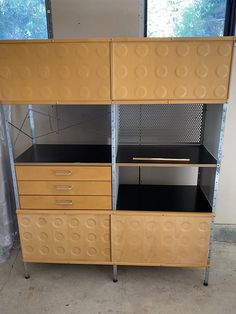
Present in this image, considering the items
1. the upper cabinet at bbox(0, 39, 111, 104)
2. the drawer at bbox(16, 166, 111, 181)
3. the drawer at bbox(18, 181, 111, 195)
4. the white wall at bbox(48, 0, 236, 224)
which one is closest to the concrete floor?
the drawer at bbox(18, 181, 111, 195)

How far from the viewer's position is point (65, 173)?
66.9 inches

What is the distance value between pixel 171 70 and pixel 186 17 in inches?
29.5

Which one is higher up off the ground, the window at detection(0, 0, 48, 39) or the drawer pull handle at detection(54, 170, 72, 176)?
the window at detection(0, 0, 48, 39)

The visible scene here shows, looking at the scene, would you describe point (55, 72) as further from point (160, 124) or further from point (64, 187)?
point (160, 124)

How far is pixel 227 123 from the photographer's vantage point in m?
2.07

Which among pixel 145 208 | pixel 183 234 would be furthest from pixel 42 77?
pixel 183 234

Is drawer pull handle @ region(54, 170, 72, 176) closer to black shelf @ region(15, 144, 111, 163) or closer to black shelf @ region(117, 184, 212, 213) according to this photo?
black shelf @ region(15, 144, 111, 163)

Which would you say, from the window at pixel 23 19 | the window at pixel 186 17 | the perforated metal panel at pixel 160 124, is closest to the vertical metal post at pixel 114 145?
the perforated metal panel at pixel 160 124

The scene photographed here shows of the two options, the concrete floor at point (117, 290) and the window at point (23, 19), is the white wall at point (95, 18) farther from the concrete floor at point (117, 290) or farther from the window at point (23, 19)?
the concrete floor at point (117, 290)

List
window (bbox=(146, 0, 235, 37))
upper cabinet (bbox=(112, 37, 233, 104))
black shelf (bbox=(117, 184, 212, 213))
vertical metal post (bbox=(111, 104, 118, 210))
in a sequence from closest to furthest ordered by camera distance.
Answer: upper cabinet (bbox=(112, 37, 233, 104)) → vertical metal post (bbox=(111, 104, 118, 210)) → black shelf (bbox=(117, 184, 212, 213)) → window (bbox=(146, 0, 235, 37))

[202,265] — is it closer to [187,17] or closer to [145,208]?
[145,208]

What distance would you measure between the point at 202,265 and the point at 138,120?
1.15 metres

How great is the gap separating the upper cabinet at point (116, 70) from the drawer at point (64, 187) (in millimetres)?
529

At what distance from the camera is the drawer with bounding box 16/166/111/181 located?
169 cm
